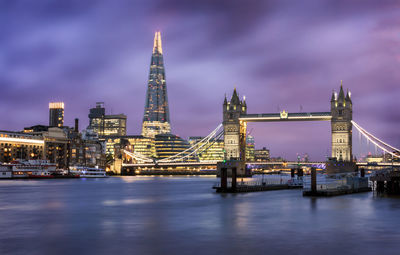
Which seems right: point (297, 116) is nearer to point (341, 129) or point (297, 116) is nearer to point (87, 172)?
point (341, 129)

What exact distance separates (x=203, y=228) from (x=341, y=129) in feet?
364

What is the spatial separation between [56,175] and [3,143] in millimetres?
24679

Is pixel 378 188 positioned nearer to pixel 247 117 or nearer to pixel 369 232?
pixel 369 232

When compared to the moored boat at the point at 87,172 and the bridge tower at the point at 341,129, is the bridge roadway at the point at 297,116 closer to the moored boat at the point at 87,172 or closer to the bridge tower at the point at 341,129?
the bridge tower at the point at 341,129

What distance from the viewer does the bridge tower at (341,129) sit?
134 metres

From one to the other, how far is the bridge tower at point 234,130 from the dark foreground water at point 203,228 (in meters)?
94.5

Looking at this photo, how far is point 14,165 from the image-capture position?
434ft

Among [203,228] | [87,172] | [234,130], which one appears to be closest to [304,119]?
[234,130]

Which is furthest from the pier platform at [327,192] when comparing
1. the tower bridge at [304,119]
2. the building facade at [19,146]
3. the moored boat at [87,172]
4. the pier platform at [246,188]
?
the building facade at [19,146]

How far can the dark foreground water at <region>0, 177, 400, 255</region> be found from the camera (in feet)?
79.7

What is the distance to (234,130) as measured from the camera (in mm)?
144500

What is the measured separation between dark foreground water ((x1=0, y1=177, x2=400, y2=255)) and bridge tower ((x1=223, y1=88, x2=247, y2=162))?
310ft

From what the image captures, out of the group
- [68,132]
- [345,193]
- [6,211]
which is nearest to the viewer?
[6,211]

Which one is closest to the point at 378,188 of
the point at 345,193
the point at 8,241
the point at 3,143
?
the point at 345,193
